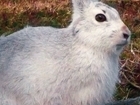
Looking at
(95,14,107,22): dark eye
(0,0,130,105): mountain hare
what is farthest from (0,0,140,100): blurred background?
(95,14,107,22): dark eye

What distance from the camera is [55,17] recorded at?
9023 mm

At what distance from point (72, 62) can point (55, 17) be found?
451 cm

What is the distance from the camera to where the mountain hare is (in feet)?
14.7

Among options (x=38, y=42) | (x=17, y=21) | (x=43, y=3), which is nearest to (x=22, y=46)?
(x=38, y=42)

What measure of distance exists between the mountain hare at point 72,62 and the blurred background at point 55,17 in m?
2.37

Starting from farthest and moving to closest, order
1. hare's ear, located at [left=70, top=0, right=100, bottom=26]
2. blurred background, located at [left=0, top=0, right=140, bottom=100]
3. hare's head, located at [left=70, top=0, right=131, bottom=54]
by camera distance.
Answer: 1. blurred background, located at [left=0, top=0, right=140, bottom=100]
2. hare's ear, located at [left=70, top=0, right=100, bottom=26]
3. hare's head, located at [left=70, top=0, right=131, bottom=54]

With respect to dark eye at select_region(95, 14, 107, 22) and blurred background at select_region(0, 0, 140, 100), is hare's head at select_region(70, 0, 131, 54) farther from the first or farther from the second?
blurred background at select_region(0, 0, 140, 100)

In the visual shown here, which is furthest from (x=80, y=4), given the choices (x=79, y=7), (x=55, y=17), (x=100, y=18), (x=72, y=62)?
(x=55, y=17)

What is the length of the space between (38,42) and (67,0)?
17.3ft

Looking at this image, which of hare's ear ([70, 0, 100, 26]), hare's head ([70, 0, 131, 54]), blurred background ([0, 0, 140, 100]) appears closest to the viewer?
hare's head ([70, 0, 131, 54])

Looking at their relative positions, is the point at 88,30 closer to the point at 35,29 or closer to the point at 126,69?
the point at 35,29

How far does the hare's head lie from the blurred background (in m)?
2.42

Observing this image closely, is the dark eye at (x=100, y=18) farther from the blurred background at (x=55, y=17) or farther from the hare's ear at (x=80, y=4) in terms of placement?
the blurred background at (x=55, y=17)

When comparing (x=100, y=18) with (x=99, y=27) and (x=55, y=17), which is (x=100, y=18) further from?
(x=55, y=17)
